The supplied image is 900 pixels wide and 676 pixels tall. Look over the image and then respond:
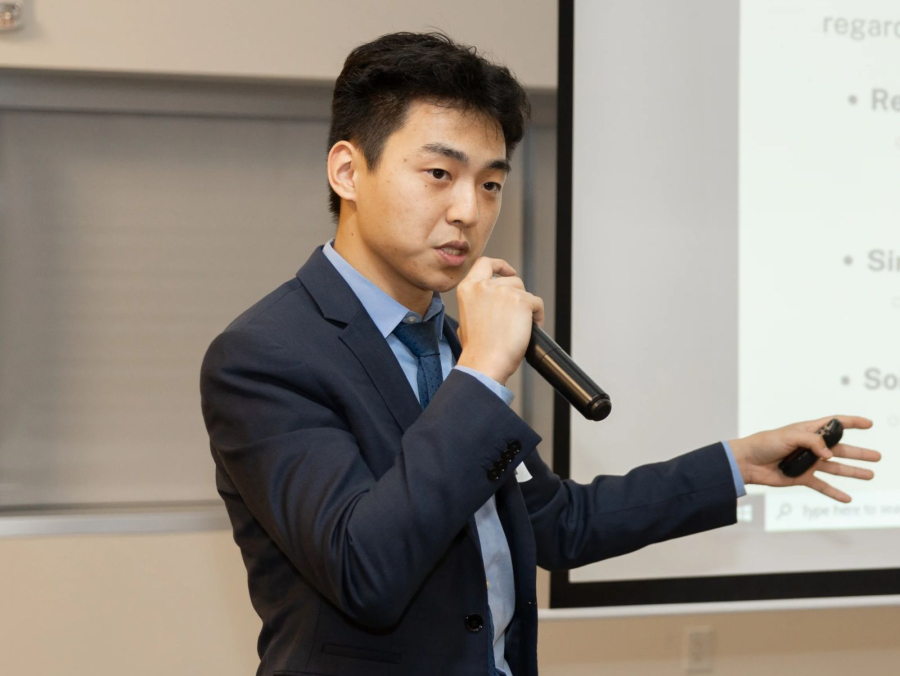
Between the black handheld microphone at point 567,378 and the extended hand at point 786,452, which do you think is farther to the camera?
the extended hand at point 786,452

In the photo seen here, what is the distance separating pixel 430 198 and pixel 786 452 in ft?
2.37

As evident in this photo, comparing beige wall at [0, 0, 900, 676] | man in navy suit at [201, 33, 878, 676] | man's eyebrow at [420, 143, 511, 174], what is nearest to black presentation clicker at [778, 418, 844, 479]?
man in navy suit at [201, 33, 878, 676]

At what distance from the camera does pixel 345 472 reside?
0.94 meters

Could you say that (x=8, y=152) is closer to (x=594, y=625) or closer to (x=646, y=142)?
(x=646, y=142)

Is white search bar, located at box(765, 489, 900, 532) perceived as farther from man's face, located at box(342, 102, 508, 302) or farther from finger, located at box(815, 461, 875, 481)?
man's face, located at box(342, 102, 508, 302)

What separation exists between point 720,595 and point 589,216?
0.91 m

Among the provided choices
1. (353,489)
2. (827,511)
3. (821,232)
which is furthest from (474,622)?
(821,232)

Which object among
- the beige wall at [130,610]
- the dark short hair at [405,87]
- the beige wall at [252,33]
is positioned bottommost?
the beige wall at [130,610]

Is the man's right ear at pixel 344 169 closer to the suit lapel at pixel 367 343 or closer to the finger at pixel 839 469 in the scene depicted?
the suit lapel at pixel 367 343

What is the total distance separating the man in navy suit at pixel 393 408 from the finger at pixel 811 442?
1.60 feet

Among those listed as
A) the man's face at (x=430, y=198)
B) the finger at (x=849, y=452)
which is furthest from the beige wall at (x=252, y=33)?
the finger at (x=849, y=452)

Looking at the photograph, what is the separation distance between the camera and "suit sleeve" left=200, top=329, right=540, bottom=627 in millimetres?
911

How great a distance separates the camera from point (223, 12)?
216 centimetres

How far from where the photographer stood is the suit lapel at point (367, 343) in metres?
1.08
